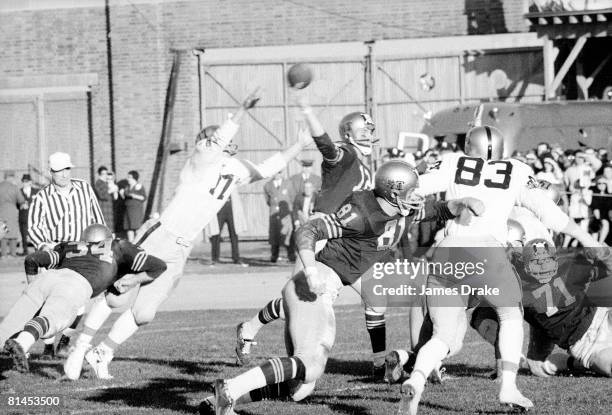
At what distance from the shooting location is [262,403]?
23.9 ft

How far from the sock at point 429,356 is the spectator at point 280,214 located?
1186 centimetres

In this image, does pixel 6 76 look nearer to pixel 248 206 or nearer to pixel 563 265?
pixel 248 206

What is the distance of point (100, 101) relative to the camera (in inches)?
962

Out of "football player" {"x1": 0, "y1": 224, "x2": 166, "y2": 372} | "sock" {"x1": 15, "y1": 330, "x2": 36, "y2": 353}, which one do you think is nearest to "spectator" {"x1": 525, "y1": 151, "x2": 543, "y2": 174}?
"football player" {"x1": 0, "y1": 224, "x2": 166, "y2": 372}

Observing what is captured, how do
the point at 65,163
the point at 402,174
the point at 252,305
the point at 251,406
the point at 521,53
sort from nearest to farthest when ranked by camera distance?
the point at 402,174 → the point at 251,406 → the point at 65,163 → the point at 252,305 → the point at 521,53

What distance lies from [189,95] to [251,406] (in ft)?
57.3

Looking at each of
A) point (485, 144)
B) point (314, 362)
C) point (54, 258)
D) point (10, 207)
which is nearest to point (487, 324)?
point (485, 144)

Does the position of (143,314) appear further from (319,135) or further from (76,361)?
(319,135)

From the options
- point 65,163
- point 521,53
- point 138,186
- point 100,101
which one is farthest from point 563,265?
point 100,101

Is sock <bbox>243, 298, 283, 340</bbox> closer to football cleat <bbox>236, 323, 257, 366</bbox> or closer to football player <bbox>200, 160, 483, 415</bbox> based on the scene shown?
football cleat <bbox>236, 323, 257, 366</bbox>

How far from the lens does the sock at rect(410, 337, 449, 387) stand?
6454mm

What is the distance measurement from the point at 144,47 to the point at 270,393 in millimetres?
18315

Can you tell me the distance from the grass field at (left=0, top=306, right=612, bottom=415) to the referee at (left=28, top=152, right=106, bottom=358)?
1113 mm

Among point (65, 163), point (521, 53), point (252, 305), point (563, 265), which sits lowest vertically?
point (252, 305)
